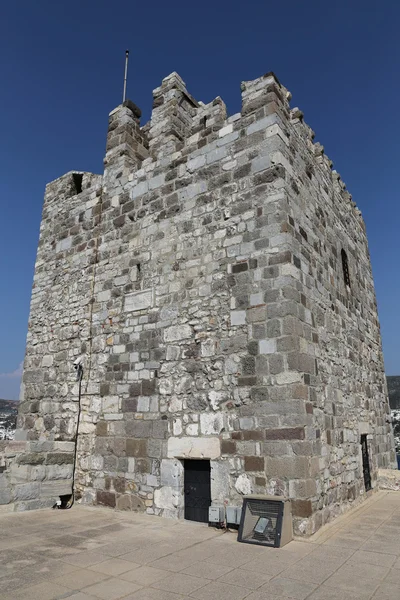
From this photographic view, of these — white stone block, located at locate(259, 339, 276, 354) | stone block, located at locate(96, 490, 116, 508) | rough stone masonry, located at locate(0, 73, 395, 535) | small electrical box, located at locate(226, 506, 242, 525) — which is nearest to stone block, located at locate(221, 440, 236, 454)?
rough stone masonry, located at locate(0, 73, 395, 535)

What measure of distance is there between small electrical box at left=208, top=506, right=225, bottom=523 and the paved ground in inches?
5.2

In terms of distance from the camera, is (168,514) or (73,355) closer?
(168,514)

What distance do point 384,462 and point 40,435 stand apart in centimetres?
680

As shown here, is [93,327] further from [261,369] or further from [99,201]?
[261,369]

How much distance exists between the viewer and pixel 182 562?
385 cm

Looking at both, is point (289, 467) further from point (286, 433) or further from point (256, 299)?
point (256, 299)

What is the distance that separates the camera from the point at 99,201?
8102 millimetres

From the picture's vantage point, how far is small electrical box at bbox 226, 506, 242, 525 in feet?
16.2

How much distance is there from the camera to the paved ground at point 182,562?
125 inches

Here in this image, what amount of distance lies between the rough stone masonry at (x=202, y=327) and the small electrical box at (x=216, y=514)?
14cm

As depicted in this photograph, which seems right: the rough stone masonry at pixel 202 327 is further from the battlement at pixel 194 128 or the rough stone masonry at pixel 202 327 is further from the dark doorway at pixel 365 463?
the dark doorway at pixel 365 463

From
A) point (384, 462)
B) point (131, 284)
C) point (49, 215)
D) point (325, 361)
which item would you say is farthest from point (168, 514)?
point (49, 215)

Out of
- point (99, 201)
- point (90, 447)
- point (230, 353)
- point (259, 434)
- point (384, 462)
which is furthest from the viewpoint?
point (384, 462)

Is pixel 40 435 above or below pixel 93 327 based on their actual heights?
below
